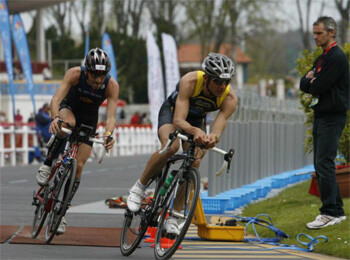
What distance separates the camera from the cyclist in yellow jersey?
855cm

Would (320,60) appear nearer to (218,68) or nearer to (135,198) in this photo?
(218,68)

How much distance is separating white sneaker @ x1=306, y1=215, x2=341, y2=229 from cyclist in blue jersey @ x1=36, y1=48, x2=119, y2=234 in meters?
2.32

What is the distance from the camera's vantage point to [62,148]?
10477mm

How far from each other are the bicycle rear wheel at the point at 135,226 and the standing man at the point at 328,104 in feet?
7.11

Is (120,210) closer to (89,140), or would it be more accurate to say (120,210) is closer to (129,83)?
(89,140)

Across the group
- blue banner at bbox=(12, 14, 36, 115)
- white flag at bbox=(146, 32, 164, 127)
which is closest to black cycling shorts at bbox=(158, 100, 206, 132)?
blue banner at bbox=(12, 14, 36, 115)

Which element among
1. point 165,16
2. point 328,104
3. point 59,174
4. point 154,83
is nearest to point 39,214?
point 59,174

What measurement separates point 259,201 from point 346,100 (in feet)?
15.6

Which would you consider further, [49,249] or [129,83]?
[129,83]

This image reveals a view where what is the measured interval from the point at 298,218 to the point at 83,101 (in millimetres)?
3063

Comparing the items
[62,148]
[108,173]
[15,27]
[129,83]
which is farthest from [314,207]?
[129,83]

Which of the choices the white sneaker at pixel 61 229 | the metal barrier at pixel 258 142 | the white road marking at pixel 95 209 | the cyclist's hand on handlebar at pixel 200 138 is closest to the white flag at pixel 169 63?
the metal barrier at pixel 258 142

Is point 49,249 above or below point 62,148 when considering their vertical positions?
below

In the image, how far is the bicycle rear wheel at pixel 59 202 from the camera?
9586mm
